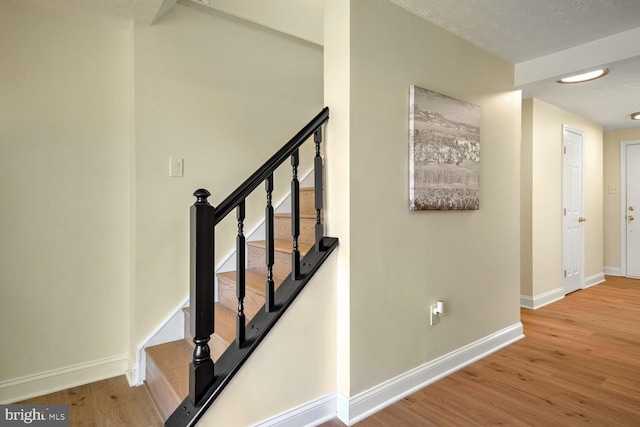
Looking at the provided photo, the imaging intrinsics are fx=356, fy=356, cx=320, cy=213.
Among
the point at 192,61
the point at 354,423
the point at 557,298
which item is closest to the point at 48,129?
the point at 192,61

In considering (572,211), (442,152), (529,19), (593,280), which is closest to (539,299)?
(572,211)

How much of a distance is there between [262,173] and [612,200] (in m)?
6.16

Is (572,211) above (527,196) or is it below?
below

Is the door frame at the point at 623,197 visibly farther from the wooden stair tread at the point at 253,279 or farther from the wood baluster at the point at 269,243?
A: the wood baluster at the point at 269,243

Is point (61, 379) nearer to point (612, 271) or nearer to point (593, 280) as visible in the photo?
point (593, 280)

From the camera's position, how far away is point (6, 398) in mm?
1976

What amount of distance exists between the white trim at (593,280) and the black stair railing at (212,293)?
4.75 m

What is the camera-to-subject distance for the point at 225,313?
2.22 meters

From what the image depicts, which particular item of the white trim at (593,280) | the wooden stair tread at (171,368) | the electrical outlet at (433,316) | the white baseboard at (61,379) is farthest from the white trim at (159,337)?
the white trim at (593,280)

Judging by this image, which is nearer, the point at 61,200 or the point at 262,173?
the point at 262,173

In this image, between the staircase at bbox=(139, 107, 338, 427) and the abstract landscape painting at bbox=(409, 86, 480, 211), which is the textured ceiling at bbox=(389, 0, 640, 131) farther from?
the staircase at bbox=(139, 107, 338, 427)

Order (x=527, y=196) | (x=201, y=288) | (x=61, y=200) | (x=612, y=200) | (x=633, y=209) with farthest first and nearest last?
1. (x=612, y=200)
2. (x=633, y=209)
3. (x=527, y=196)
4. (x=61, y=200)
5. (x=201, y=288)

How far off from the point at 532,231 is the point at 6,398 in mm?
4508

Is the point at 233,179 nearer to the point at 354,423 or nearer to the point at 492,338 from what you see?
the point at 354,423
